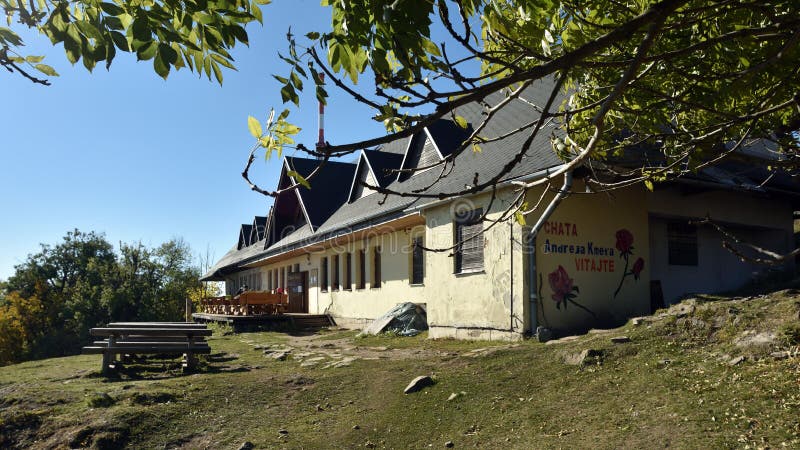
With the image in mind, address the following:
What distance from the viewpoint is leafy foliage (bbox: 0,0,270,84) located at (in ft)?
9.71

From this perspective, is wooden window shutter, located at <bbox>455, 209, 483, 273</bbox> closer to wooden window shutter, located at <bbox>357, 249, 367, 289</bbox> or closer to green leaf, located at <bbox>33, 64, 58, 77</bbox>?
wooden window shutter, located at <bbox>357, 249, 367, 289</bbox>

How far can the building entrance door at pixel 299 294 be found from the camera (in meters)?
25.7

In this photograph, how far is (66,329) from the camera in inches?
1556

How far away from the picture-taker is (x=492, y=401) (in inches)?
272

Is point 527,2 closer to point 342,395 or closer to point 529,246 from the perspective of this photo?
point 342,395

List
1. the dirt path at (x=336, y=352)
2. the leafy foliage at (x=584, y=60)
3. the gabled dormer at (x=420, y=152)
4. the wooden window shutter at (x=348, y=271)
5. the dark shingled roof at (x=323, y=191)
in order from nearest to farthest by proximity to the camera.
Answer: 1. the leafy foliage at (x=584, y=60)
2. the dirt path at (x=336, y=352)
3. the gabled dormer at (x=420, y=152)
4. the wooden window shutter at (x=348, y=271)
5. the dark shingled roof at (x=323, y=191)

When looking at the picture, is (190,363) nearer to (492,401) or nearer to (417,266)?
(492,401)

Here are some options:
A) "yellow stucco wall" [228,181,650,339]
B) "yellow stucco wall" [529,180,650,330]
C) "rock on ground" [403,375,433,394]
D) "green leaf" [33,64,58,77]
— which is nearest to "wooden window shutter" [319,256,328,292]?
"yellow stucco wall" [228,181,650,339]

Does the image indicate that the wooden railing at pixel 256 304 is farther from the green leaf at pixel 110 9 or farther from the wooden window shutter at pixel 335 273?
the green leaf at pixel 110 9

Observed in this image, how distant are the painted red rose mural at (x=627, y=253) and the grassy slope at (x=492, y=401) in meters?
3.63

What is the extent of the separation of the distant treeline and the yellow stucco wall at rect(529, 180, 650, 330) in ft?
97.8

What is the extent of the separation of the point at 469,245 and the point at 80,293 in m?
35.5

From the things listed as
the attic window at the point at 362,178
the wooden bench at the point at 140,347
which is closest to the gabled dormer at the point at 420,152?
the attic window at the point at 362,178

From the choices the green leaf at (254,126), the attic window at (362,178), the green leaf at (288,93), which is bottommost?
the green leaf at (254,126)
